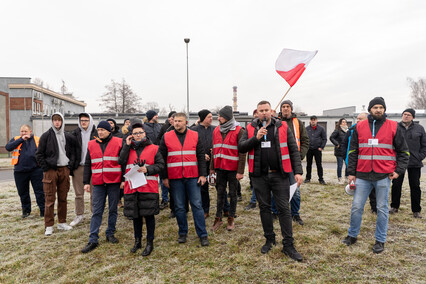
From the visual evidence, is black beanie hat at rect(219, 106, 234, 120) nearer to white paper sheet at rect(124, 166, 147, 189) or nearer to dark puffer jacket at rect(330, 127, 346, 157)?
white paper sheet at rect(124, 166, 147, 189)

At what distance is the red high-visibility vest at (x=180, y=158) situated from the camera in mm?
3865

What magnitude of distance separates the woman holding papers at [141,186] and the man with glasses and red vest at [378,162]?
2976mm

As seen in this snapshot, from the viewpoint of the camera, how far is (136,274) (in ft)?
9.98

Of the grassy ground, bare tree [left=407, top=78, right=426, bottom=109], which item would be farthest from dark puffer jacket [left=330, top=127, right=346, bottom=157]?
bare tree [left=407, top=78, right=426, bottom=109]

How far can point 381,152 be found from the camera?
360cm

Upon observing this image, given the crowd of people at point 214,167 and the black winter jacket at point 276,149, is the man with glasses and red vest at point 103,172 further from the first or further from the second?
the black winter jacket at point 276,149

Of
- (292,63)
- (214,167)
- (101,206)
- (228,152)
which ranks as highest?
(292,63)

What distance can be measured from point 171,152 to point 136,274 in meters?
1.73

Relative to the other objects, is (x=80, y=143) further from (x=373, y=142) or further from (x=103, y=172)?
(x=373, y=142)

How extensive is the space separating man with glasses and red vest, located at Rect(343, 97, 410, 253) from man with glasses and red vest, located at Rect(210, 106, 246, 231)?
1.84 meters

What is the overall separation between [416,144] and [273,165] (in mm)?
3784

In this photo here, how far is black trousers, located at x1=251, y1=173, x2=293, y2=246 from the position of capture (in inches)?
135

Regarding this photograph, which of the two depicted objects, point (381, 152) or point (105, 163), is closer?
point (381, 152)

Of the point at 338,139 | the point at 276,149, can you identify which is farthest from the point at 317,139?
the point at 276,149
